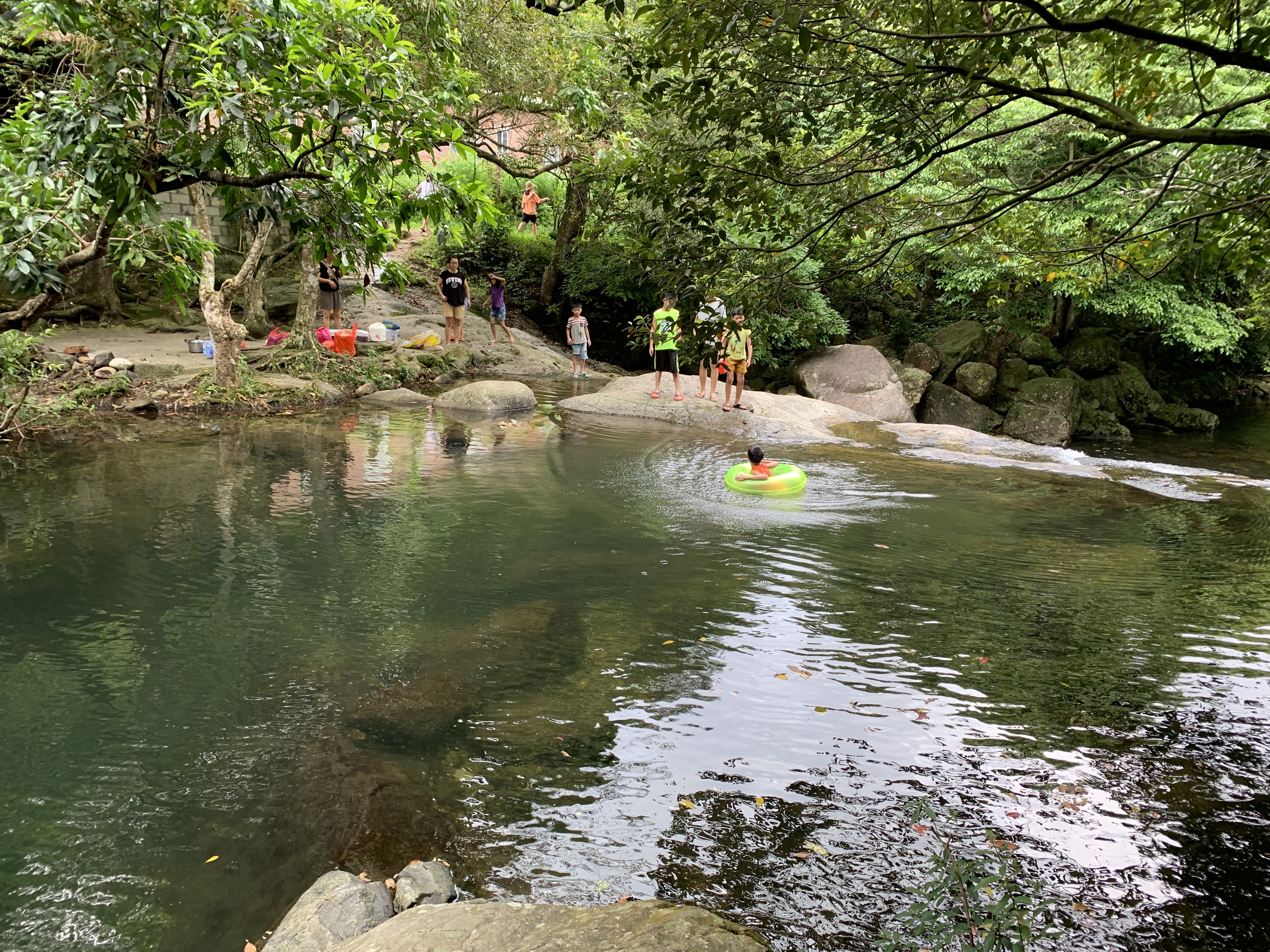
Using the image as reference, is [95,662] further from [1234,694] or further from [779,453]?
[779,453]

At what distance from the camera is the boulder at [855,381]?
17.6m

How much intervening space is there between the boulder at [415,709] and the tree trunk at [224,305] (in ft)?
32.7

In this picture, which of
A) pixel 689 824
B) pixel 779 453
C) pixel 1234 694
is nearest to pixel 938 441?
pixel 779 453

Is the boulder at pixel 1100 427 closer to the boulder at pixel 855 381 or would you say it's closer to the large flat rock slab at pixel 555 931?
the boulder at pixel 855 381

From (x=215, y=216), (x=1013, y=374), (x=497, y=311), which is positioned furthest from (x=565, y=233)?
(x=1013, y=374)

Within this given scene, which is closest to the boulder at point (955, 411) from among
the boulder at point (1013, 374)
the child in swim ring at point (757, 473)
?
the boulder at point (1013, 374)

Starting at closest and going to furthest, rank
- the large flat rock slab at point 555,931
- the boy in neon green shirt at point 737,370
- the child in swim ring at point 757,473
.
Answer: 1. the large flat rock slab at point 555,931
2. the child in swim ring at point 757,473
3. the boy in neon green shirt at point 737,370

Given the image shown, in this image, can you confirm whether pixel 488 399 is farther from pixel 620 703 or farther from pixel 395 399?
pixel 620 703

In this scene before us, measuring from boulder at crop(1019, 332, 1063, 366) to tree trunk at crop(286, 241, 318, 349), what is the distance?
629 inches

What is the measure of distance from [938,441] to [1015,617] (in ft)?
24.7

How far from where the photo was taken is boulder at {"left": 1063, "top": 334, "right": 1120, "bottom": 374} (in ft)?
65.7

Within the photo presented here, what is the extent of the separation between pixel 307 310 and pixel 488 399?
13.5 ft

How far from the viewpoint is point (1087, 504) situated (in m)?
10.6

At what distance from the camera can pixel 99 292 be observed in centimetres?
1705
